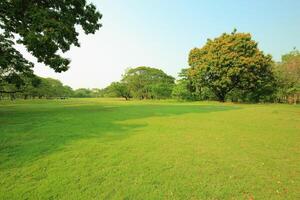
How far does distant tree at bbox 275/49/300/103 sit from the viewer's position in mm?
32125

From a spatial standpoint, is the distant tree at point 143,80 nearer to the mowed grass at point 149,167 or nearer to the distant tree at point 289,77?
the distant tree at point 289,77

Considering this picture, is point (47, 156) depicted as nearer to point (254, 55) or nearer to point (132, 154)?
point (132, 154)

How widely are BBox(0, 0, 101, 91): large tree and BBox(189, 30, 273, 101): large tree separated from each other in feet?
75.9

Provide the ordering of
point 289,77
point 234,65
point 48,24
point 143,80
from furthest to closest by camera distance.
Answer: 1. point 143,80
2. point 289,77
3. point 234,65
4. point 48,24

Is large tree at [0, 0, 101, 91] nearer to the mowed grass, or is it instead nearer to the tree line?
the tree line

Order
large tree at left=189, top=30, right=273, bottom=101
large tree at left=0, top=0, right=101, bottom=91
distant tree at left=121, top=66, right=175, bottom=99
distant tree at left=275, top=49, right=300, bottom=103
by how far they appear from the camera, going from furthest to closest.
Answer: distant tree at left=121, top=66, right=175, bottom=99 < distant tree at left=275, top=49, right=300, bottom=103 < large tree at left=189, top=30, right=273, bottom=101 < large tree at left=0, top=0, right=101, bottom=91

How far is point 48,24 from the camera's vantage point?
1146cm

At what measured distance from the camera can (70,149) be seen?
6.41 metres

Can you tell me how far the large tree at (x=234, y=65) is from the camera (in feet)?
102

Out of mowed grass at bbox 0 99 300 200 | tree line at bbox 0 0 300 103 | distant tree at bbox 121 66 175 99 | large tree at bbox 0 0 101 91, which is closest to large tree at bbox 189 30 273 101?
tree line at bbox 0 0 300 103

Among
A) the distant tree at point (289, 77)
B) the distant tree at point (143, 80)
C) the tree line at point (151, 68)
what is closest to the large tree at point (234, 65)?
the tree line at point (151, 68)

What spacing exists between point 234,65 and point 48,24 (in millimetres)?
27184

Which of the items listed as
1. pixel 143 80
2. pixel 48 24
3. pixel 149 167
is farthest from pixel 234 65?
pixel 143 80

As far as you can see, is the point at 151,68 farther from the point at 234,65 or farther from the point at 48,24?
the point at 48,24
